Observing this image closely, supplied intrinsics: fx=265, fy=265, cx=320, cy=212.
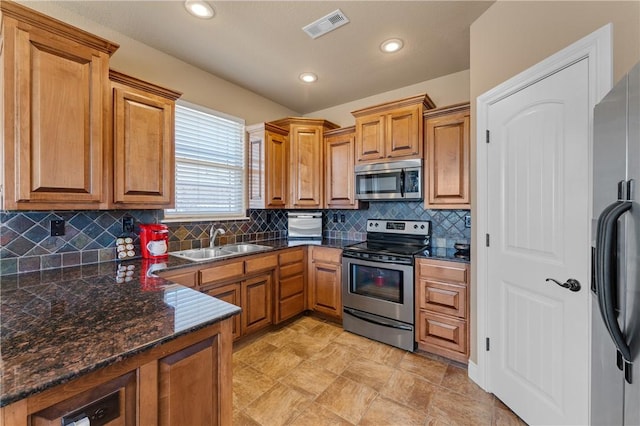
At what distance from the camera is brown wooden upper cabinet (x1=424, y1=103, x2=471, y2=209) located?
8.13 feet

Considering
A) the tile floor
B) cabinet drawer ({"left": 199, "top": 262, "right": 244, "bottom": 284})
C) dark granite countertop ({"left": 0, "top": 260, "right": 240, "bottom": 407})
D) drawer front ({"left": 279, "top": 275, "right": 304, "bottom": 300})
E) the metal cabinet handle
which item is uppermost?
the metal cabinet handle

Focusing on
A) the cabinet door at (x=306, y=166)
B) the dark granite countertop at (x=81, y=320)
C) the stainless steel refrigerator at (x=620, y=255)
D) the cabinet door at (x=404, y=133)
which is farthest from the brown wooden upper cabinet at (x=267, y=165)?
the stainless steel refrigerator at (x=620, y=255)

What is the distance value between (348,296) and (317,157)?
5.73 ft

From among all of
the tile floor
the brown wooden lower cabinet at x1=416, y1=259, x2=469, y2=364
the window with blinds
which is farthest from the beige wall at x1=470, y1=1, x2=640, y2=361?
the window with blinds

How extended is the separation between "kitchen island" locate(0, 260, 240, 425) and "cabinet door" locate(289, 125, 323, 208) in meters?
2.18

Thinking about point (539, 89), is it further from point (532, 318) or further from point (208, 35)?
point (208, 35)

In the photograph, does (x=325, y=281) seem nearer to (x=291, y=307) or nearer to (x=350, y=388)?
(x=291, y=307)

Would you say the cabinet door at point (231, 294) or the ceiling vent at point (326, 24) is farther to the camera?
the cabinet door at point (231, 294)

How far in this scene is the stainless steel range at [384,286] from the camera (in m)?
2.51

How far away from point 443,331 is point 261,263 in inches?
71.3

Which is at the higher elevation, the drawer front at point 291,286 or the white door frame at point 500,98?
the white door frame at point 500,98

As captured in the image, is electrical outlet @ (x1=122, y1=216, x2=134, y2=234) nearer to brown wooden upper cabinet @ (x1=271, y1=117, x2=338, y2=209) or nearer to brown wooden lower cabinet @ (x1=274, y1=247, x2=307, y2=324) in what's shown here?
brown wooden lower cabinet @ (x1=274, y1=247, x2=307, y2=324)

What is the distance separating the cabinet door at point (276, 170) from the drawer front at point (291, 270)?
2.54 ft

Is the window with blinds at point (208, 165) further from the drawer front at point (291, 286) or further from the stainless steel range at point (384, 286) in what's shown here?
the stainless steel range at point (384, 286)
